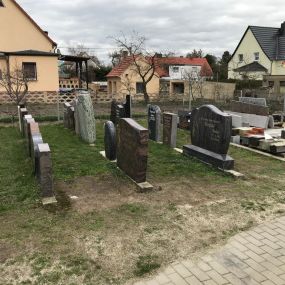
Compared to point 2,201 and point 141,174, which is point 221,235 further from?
point 2,201

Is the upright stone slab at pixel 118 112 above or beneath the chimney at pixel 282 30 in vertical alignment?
beneath

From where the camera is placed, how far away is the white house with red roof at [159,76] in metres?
33.3

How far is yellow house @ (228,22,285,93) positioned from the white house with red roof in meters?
5.29

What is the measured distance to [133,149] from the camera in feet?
24.1

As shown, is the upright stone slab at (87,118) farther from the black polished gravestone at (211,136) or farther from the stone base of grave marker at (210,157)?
the black polished gravestone at (211,136)

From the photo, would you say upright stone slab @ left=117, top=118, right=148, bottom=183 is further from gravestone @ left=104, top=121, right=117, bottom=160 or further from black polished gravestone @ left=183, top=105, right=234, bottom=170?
black polished gravestone @ left=183, top=105, right=234, bottom=170

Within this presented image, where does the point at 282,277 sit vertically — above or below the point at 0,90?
below

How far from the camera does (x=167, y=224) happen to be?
219 inches

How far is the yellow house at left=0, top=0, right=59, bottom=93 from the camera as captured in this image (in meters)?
26.1

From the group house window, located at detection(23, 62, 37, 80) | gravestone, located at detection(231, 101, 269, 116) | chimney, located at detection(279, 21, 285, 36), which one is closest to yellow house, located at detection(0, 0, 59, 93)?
house window, located at detection(23, 62, 37, 80)

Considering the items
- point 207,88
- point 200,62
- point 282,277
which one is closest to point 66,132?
point 282,277

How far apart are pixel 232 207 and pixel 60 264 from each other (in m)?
3.29

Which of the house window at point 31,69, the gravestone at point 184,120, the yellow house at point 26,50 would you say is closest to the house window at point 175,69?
the yellow house at point 26,50

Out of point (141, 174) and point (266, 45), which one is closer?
point (141, 174)
